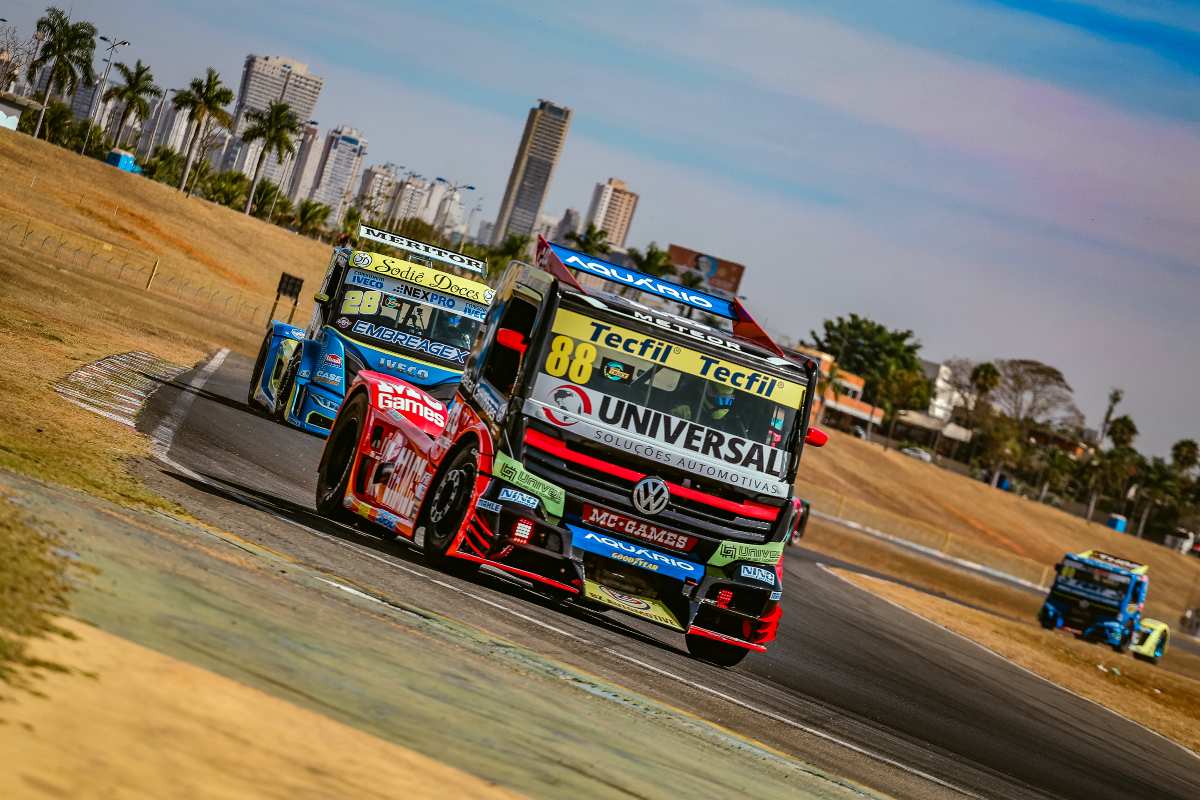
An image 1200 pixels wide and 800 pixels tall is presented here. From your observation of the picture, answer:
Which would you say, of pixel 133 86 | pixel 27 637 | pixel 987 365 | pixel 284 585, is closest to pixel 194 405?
pixel 284 585

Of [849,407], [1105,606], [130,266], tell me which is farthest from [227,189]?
[1105,606]

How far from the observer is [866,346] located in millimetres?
169625

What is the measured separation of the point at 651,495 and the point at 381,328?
10.4 meters

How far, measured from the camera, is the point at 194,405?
66.5ft

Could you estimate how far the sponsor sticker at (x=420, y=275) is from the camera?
799 inches

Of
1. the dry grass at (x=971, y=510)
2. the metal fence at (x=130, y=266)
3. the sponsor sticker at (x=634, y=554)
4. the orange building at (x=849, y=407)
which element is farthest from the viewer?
the orange building at (x=849, y=407)

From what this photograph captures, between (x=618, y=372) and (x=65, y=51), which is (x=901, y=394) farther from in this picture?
(x=618, y=372)

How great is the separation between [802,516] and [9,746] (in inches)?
1267

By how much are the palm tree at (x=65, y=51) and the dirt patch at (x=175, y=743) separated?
130163mm

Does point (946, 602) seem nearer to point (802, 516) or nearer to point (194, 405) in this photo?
point (802, 516)

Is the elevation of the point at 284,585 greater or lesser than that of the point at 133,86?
lesser

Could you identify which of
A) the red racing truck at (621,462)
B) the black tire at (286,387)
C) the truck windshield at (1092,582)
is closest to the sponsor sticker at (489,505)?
the red racing truck at (621,462)

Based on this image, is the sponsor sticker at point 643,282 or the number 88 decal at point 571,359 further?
the sponsor sticker at point 643,282

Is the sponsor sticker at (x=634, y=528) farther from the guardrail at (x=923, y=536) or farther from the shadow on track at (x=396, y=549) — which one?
the guardrail at (x=923, y=536)
